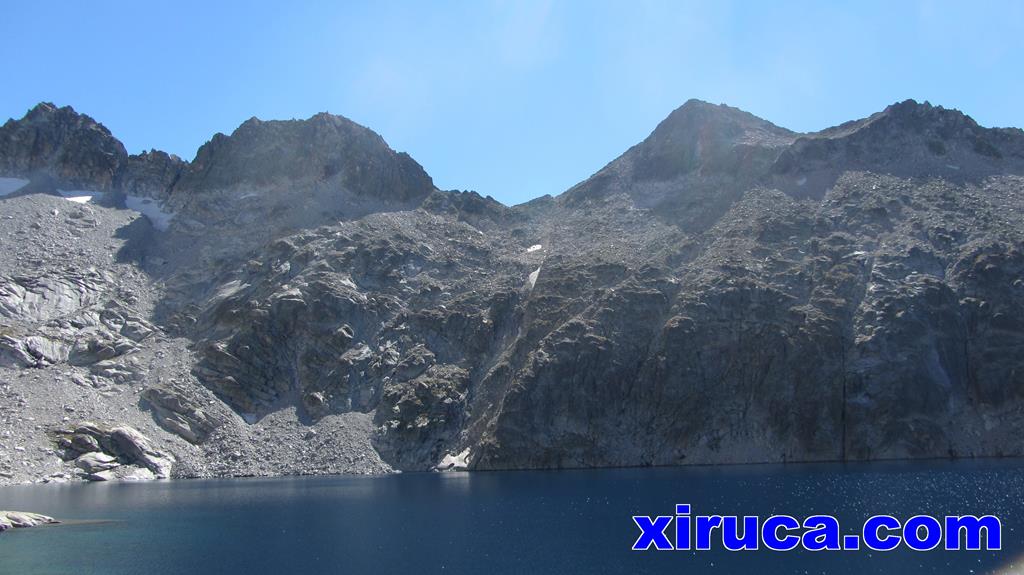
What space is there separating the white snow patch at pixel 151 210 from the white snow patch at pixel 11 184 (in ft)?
50.6

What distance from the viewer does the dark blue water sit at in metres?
32.4

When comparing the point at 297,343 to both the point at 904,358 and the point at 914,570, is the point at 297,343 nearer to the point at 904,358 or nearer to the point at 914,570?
the point at 904,358

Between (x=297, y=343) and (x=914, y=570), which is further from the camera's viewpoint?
(x=297, y=343)

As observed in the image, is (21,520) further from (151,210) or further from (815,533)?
(151,210)

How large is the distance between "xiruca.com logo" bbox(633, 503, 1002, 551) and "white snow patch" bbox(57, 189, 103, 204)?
115 metres

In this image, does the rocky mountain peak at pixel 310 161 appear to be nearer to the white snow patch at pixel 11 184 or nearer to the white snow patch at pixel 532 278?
the white snow patch at pixel 11 184

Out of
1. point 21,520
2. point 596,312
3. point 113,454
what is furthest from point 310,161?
point 21,520

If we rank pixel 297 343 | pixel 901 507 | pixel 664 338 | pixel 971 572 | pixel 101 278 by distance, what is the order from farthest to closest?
pixel 101 278
pixel 297 343
pixel 664 338
pixel 901 507
pixel 971 572

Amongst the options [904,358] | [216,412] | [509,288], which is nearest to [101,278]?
[216,412]

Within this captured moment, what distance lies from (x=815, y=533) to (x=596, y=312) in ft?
176

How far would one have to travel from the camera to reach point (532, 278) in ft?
335

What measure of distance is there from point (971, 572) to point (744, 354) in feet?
185

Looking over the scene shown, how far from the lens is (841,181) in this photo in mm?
106375

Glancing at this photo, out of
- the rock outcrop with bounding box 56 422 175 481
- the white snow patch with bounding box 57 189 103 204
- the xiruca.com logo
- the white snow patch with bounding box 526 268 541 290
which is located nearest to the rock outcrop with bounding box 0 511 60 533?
the rock outcrop with bounding box 56 422 175 481
